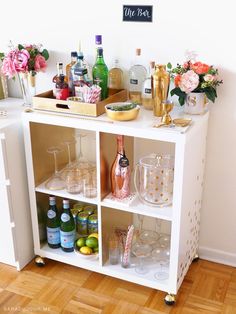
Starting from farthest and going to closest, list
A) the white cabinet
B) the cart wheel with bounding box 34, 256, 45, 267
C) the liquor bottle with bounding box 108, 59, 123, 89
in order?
the cart wheel with bounding box 34, 256, 45, 267 → the liquor bottle with bounding box 108, 59, 123, 89 → the white cabinet

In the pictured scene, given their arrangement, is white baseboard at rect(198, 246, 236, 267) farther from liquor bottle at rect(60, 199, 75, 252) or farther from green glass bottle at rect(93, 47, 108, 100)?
green glass bottle at rect(93, 47, 108, 100)

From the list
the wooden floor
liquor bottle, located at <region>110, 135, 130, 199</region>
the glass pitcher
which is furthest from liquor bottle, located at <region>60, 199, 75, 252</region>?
the glass pitcher

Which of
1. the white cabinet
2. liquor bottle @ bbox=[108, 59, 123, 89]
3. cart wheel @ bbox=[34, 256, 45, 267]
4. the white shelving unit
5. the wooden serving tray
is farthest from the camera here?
cart wheel @ bbox=[34, 256, 45, 267]

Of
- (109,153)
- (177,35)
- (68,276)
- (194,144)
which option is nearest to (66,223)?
(68,276)

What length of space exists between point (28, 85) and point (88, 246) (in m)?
0.90

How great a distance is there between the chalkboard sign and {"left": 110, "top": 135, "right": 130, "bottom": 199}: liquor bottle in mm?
581

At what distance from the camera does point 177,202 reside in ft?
5.64

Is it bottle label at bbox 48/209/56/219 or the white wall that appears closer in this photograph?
the white wall

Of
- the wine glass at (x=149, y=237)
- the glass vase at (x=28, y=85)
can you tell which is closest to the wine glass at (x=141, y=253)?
the wine glass at (x=149, y=237)

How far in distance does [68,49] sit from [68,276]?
46.5 inches

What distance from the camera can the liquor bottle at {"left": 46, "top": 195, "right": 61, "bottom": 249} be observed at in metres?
2.10

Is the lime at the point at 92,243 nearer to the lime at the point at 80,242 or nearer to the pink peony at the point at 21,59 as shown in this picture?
the lime at the point at 80,242

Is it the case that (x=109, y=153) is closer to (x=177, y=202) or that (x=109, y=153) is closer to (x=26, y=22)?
(x=177, y=202)

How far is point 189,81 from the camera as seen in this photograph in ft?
5.80
